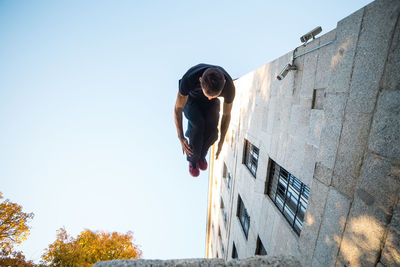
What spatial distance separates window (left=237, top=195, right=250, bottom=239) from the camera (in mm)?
7249

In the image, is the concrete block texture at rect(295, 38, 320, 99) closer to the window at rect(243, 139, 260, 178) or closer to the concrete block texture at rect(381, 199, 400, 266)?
the concrete block texture at rect(381, 199, 400, 266)

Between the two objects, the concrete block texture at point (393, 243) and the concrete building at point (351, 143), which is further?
the concrete building at point (351, 143)

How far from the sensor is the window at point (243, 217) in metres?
7.25

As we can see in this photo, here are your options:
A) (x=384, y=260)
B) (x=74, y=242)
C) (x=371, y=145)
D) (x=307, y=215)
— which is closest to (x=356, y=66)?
(x=371, y=145)

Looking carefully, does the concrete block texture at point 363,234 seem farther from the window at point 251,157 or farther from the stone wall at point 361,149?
the window at point 251,157

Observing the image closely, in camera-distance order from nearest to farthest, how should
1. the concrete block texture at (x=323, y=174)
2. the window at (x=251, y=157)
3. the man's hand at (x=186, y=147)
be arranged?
the concrete block texture at (x=323, y=174)
the man's hand at (x=186, y=147)
the window at (x=251, y=157)

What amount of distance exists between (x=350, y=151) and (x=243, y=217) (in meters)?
7.05

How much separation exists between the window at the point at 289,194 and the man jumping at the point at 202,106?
6.04 feet

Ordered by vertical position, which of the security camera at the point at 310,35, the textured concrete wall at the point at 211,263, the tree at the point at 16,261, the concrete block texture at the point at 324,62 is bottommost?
the tree at the point at 16,261

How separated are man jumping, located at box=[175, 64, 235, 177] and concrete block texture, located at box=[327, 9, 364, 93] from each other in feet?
5.70

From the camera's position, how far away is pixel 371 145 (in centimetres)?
166

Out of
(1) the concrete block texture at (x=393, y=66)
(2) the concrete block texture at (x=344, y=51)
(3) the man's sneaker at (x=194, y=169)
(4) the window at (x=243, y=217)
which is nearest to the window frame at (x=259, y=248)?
(4) the window at (x=243, y=217)

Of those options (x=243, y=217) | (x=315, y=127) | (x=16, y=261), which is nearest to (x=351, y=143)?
(x=315, y=127)

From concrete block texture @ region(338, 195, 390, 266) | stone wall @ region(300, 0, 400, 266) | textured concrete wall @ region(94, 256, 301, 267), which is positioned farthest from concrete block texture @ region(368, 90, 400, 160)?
textured concrete wall @ region(94, 256, 301, 267)
